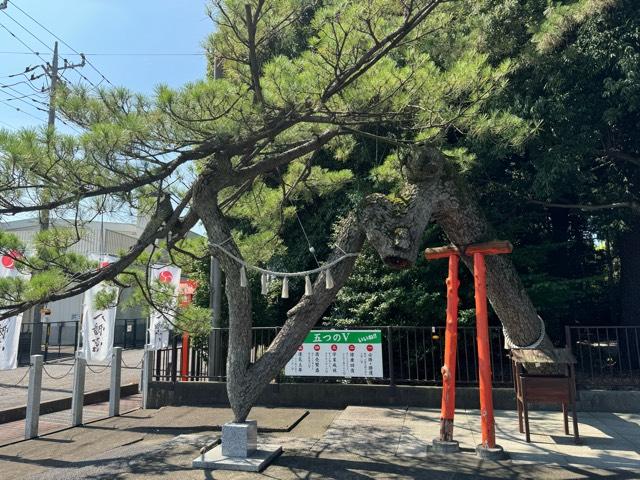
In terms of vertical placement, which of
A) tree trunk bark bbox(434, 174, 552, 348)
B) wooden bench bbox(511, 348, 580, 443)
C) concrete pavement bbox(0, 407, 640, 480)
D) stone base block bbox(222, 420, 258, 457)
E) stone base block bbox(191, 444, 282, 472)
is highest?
tree trunk bark bbox(434, 174, 552, 348)

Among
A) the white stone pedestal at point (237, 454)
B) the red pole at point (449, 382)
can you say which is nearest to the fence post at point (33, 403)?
the white stone pedestal at point (237, 454)

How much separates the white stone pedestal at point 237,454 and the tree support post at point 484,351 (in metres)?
2.49

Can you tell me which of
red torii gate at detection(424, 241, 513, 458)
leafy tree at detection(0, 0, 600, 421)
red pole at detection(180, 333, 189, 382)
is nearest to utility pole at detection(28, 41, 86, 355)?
leafy tree at detection(0, 0, 600, 421)

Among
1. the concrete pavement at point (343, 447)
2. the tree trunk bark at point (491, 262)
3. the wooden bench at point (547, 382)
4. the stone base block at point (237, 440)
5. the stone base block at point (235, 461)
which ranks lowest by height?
the concrete pavement at point (343, 447)

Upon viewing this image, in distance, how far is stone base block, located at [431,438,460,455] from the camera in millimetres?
5633

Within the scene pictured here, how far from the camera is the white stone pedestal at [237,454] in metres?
5.14

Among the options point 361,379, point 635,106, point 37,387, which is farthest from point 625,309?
point 37,387

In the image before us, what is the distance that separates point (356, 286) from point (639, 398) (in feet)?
17.5

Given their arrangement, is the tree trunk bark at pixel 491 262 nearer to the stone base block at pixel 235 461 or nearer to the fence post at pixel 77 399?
the stone base block at pixel 235 461

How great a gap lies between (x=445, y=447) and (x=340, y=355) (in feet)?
10.8

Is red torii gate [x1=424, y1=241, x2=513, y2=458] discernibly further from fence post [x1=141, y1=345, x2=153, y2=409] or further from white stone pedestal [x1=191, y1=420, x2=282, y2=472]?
fence post [x1=141, y1=345, x2=153, y2=409]

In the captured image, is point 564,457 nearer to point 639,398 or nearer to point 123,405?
point 639,398

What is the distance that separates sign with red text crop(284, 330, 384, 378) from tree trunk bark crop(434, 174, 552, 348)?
284 centimetres

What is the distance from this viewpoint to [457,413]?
790 cm
